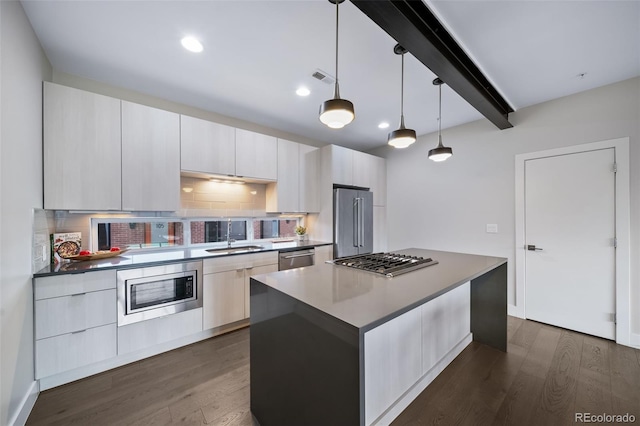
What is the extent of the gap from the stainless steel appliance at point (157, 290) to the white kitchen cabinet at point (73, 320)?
8 centimetres

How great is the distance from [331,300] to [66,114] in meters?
2.72

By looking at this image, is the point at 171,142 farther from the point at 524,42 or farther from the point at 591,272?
the point at 591,272

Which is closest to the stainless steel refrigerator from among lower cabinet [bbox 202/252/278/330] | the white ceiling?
lower cabinet [bbox 202/252/278/330]

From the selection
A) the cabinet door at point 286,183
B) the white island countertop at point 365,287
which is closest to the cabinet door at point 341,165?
the cabinet door at point 286,183

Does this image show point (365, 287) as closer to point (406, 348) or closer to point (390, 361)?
point (390, 361)

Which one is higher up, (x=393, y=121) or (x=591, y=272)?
(x=393, y=121)

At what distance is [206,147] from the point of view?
112 inches

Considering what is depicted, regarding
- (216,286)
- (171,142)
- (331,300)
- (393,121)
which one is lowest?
(216,286)

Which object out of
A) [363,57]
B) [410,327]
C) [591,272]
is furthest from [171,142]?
[591,272]

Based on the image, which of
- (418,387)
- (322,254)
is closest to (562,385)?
(418,387)

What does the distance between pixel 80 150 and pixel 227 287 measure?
72.3 inches

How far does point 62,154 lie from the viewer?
2.07 metres

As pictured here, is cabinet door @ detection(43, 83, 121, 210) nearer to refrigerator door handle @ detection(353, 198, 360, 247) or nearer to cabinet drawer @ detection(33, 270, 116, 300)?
cabinet drawer @ detection(33, 270, 116, 300)

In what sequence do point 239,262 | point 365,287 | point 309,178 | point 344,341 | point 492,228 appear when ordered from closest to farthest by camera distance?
point 344,341
point 365,287
point 239,262
point 492,228
point 309,178
